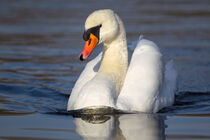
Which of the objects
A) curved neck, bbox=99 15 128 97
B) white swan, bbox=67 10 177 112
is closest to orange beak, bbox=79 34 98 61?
white swan, bbox=67 10 177 112

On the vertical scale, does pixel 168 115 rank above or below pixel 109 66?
below

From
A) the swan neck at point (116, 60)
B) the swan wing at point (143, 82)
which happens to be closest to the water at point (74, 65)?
the swan wing at point (143, 82)

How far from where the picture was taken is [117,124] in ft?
19.6

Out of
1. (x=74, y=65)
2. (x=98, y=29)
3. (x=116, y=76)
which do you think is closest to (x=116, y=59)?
(x=116, y=76)

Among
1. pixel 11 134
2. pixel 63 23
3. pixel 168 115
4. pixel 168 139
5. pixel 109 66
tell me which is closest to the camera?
pixel 168 139

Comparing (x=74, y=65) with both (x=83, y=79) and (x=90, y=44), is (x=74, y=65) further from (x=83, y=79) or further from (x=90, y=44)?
(x=90, y=44)

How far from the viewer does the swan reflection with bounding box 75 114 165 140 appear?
17.4ft

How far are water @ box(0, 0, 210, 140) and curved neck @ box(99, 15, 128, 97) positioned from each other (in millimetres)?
775

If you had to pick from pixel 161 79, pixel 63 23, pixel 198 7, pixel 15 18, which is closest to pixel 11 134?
pixel 161 79

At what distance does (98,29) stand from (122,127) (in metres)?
1.47

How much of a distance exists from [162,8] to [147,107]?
10.0 metres

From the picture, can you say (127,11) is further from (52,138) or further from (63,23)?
(52,138)

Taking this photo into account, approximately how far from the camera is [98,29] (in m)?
6.68

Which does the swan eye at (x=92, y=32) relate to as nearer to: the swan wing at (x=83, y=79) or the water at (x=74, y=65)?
the swan wing at (x=83, y=79)
